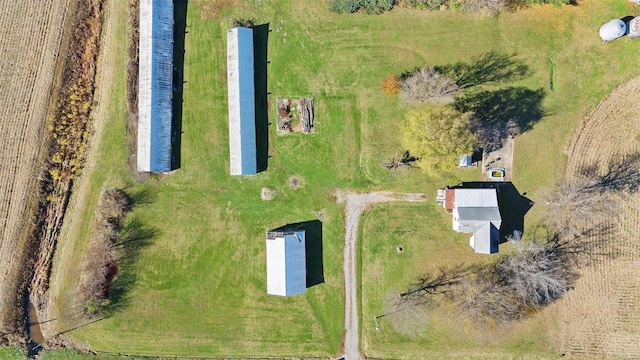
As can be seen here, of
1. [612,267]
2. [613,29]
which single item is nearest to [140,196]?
[612,267]

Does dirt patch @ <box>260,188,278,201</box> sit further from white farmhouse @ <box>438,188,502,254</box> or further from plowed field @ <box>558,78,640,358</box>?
plowed field @ <box>558,78,640,358</box>

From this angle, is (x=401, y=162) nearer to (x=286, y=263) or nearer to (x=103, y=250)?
(x=286, y=263)

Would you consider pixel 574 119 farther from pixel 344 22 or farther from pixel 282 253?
pixel 282 253

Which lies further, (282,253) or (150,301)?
(150,301)

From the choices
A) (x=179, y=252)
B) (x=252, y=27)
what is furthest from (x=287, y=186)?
(x=252, y=27)

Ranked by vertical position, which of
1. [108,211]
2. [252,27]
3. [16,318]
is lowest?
[16,318]

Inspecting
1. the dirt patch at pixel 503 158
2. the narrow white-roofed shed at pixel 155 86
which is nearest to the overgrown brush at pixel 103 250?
the narrow white-roofed shed at pixel 155 86
